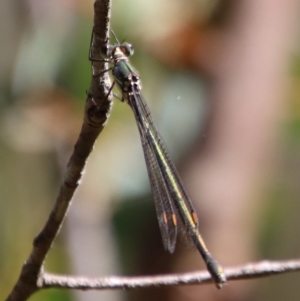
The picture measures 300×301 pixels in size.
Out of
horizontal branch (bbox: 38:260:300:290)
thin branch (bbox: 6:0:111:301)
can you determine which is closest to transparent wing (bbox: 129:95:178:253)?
horizontal branch (bbox: 38:260:300:290)

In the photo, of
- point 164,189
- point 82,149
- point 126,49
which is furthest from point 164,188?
point 82,149

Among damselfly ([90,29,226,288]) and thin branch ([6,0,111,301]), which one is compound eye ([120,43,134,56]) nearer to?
damselfly ([90,29,226,288])

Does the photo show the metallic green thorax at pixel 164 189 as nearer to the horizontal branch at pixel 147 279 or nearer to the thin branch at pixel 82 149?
the horizontal branch at pixel 147 279

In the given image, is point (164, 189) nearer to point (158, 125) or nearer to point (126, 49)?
point (126, 49)

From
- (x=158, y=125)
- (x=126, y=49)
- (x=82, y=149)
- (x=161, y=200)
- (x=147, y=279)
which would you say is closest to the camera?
A: (x=82, y=149)

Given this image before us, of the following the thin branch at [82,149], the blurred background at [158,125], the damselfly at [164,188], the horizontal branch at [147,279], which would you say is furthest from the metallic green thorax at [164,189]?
the blurred background at [158,125]

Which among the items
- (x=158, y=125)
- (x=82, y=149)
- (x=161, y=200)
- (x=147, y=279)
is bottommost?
(x=158, y=125)
